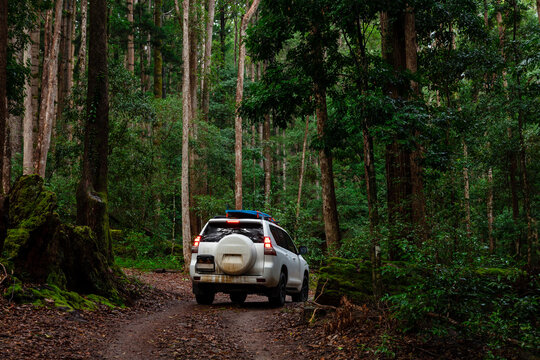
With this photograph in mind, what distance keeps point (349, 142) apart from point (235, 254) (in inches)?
248

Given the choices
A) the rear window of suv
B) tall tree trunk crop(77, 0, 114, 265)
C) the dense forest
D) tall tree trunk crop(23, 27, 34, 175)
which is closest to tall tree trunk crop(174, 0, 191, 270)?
the dense forest

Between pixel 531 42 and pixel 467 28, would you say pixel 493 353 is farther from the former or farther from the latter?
pixel 531 42

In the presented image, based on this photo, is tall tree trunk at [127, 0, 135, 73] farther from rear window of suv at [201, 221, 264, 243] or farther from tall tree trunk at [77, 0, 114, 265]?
rear window of suv at [201, 221, 264, 243]

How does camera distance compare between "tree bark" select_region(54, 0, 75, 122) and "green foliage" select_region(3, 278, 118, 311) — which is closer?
"green foliage" select_region(3, 278, 118, 311)

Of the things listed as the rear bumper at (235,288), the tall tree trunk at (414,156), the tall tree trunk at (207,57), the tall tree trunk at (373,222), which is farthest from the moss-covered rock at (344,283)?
the tall tree trunk at (207,57)

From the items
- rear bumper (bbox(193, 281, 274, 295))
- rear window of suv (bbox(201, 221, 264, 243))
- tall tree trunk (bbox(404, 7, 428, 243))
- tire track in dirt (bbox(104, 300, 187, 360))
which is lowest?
tire track in dirt (bbox(104, 300, 187, 360))

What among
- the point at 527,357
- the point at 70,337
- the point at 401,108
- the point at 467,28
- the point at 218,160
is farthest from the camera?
the point at 218,160

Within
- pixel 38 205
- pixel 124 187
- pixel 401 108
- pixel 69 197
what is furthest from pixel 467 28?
pixel 69 197

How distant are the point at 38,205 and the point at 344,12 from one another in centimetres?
673

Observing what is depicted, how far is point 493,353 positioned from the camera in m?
4.97

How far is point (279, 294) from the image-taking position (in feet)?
34.1

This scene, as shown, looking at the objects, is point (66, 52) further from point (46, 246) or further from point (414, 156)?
point (414, 156)

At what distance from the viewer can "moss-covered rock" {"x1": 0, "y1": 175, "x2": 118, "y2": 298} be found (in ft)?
25.5

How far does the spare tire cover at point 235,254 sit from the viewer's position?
31.6 ft
